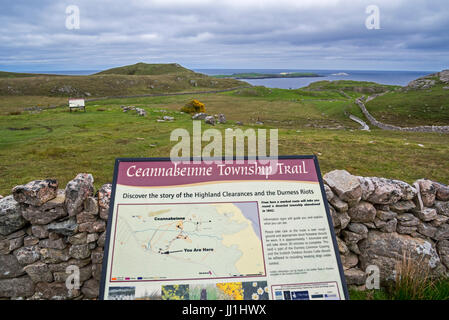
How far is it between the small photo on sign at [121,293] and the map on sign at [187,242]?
13 centimetres

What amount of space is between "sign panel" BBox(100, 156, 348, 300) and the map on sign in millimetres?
14

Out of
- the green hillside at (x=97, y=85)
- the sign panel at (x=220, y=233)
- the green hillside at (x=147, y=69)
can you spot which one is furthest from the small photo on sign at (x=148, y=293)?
the green hillside at (x=147, y=69)

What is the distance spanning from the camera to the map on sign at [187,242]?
405 cm

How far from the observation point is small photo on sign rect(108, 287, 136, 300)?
154 inches

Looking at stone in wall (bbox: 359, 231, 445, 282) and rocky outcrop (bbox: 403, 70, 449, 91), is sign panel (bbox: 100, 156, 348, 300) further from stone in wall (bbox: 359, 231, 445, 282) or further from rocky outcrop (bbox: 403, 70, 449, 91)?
rocky outcrop (bbox: 403, 70, 449, 91)

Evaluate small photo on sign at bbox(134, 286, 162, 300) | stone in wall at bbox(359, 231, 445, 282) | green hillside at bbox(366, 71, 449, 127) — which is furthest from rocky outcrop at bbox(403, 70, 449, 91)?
small photo on sign at bbox(134, 286, 162, 300)

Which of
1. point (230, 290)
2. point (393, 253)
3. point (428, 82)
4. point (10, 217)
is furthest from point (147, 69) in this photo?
point (230, 290)

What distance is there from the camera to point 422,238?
5.84m

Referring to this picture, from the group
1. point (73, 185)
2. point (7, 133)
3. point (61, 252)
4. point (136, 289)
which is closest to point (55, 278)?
point (61, 252)

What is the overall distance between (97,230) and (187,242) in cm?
203

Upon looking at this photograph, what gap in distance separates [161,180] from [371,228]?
4265 millimetres

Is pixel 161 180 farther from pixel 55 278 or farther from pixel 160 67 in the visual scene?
pixel 160 67

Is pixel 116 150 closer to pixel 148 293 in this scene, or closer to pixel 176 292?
pixel 148 293

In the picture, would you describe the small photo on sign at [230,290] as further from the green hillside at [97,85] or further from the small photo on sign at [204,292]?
the green hillside at [97,85]
